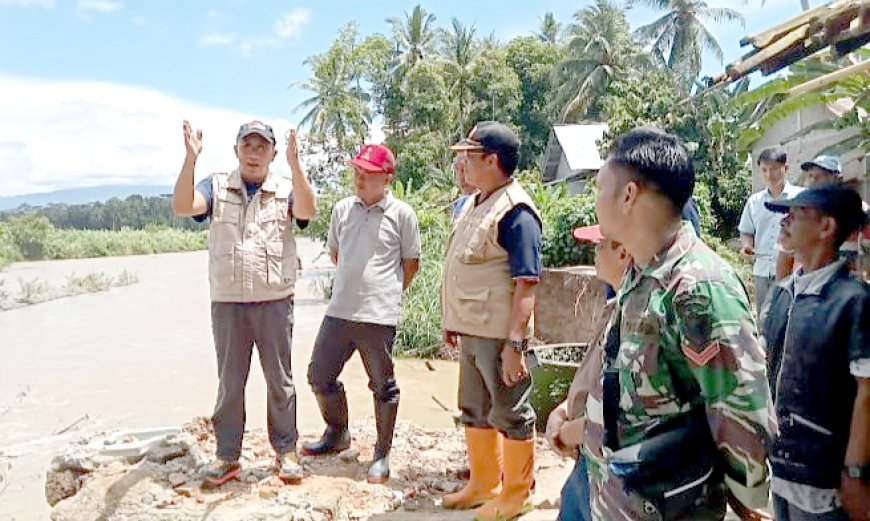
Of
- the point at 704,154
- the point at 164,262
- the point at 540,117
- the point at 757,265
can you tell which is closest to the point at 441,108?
the point at 540,117

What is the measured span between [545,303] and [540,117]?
79.2 ft

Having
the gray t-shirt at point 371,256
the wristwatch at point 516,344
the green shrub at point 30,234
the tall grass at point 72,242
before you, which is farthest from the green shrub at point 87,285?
the wristwatch at point 516,344

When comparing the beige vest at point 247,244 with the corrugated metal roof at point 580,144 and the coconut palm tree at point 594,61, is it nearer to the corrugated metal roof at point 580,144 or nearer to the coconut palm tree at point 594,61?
the corrugated metal roof at point 580,144

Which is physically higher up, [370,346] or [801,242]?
[801,242]

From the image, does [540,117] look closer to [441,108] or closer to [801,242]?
[441,108]

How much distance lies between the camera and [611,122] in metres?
18.7

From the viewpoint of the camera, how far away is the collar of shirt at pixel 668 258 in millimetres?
1505

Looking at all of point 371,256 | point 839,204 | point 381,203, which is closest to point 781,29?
point 839,204

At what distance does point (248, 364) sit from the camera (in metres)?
3.72

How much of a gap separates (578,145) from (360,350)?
20005mm

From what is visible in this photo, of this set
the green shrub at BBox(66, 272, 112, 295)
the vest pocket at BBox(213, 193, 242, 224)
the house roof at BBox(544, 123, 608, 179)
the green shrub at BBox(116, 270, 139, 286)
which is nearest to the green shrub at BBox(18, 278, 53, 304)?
the green shrub at BBox(66, 272, 112, 295)

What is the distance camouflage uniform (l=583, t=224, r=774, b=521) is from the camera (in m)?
1.41

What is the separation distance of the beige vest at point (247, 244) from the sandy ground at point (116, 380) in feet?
6.37

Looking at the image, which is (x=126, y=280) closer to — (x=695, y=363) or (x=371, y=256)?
(x=371, y=256)
